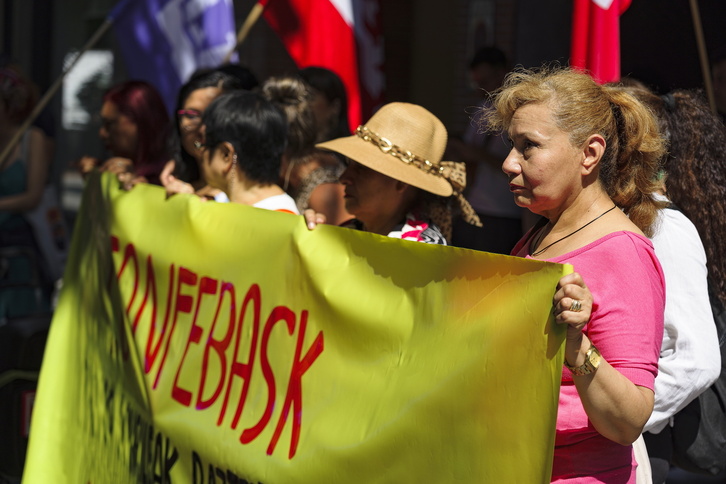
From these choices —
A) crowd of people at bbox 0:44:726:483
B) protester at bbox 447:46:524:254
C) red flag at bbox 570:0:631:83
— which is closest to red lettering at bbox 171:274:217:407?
crowd of people at bbox 0:44:726:483

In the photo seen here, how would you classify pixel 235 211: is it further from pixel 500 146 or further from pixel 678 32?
pixel 500 146

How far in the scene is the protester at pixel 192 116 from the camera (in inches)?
172

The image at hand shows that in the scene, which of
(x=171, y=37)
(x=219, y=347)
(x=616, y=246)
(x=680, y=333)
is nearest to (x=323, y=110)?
(x=171, y=37)

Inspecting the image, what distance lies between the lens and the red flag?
3719 millimetres

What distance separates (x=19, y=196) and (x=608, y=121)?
15.1ft

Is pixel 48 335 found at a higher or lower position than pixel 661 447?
lower

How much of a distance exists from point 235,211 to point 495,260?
126 cm

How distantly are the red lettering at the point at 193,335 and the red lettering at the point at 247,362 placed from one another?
20 centimetres

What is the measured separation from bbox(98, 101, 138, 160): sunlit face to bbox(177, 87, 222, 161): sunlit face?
28.0 inches

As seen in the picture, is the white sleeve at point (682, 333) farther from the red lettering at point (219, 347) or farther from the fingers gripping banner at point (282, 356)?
the red lettering at point (219, 347)

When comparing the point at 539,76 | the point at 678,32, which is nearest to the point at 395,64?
the point at 678,32

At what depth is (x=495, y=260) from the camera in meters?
2.00

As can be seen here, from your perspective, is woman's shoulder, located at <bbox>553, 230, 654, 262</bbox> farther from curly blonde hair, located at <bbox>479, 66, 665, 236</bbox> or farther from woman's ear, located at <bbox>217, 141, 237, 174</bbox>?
woman's ear, located at <bbox>217, 141, 237, 174</bbox>

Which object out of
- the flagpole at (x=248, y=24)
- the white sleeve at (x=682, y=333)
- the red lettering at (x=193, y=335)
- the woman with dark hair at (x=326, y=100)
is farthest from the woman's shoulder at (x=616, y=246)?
the flagpole at (x=248, y=24)
